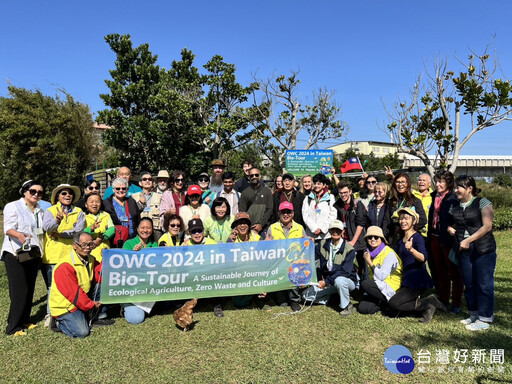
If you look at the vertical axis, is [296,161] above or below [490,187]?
above

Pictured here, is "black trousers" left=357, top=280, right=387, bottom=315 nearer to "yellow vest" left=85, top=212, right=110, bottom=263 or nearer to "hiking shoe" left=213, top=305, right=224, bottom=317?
"hiking shoe" left=213, top=305, right=224, bottom=317

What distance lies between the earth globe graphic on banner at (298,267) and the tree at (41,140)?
22373mm

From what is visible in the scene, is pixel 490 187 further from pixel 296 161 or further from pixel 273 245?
pixel 273 245

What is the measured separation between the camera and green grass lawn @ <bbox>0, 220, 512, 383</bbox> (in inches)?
144

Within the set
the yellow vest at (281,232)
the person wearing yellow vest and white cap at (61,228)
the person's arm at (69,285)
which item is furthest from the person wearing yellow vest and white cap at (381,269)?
the person wearing yellow vest and white cap at (61,228)

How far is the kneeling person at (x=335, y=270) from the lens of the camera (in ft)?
17.2

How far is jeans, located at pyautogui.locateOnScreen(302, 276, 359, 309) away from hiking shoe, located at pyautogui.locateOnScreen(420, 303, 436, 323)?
3.30ft

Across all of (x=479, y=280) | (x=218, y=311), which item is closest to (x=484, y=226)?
(x=479, y=280)

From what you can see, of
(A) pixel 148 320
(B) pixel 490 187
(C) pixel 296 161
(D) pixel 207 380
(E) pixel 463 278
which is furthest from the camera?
(C) pixel 296 161

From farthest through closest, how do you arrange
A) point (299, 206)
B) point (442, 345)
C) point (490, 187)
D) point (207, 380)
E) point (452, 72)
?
point (490, 187) → point (452, 72) → point (299, 206) → point (442, 345) → point (207, 380)

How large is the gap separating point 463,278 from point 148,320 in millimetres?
4465

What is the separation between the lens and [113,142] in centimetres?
2377

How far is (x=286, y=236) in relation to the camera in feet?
18.5

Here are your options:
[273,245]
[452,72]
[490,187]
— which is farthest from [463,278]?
[490,187]
